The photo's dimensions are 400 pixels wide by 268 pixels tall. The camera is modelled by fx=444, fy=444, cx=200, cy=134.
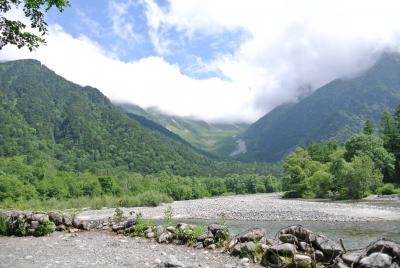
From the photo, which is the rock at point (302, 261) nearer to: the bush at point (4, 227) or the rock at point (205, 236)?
the rock at point (205, 236)

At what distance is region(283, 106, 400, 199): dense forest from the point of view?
9806 centimetres

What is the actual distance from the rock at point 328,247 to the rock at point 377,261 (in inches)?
65.1

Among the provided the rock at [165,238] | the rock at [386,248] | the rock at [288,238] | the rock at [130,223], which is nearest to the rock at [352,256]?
the rock at [386,248]

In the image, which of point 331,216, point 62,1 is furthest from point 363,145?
point 62,1

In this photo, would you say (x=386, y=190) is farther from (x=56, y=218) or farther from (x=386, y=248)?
(x=386, y=248)

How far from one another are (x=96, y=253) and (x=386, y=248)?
34.1 feet

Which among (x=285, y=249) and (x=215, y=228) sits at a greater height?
(x=215, y=228)

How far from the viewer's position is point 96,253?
17.2m

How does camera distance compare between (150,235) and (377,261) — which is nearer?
(377,261)

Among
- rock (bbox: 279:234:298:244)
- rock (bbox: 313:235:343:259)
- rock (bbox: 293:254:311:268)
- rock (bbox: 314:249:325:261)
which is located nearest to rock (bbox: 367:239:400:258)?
rock (bbox: 313:235:343:259)

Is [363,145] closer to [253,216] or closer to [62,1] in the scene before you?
[253,216]

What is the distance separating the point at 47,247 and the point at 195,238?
6321 mm

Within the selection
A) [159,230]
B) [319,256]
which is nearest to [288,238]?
[319,256]

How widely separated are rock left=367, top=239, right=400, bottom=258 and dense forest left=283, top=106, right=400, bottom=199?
86.4 meters
